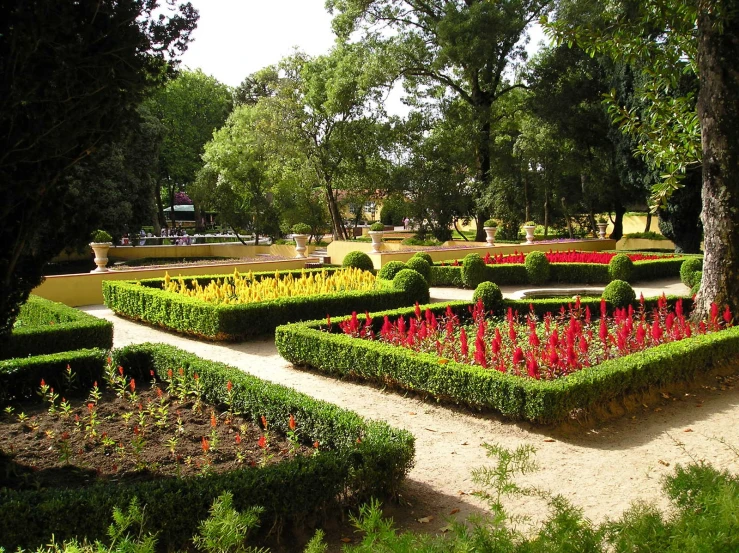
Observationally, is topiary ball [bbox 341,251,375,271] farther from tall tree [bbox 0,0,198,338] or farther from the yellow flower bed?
tall tree [bbox 0,0,198,338]

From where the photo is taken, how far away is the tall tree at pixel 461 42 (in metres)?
24.2

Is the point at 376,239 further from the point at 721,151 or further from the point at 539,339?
the point at 539,339

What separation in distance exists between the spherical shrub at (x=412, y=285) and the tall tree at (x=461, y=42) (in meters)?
14.7

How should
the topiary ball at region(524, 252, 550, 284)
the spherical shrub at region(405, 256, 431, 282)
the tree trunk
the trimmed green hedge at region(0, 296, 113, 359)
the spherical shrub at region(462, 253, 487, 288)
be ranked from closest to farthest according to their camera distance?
the trimmed green hedge at region(0, 296, 113, 359) → the tree trunk → the spherical shrub at region(405, 256, 431, 282) → the spherical shrub at region(462, 253, 487, 288) → the topiary ball at region(524, 252, 550, 284)

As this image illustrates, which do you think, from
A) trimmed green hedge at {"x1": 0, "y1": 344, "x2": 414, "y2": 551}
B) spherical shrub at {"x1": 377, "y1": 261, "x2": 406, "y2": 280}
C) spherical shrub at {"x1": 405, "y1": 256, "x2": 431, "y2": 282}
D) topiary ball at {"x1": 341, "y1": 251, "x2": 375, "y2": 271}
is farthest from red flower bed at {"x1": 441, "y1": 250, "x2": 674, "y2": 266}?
trimmed green hedge at {"x1": 0, "y1": 344, "x2": 414, "y2": 551}

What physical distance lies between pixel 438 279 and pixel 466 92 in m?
15.9

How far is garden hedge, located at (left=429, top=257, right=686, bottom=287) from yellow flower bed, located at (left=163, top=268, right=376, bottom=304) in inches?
148

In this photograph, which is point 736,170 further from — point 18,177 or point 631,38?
point 18,177

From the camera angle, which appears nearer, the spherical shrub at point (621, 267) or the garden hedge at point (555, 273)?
the spherical shrub at point (621, 267)

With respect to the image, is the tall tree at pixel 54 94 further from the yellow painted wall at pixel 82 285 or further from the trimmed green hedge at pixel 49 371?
the yellow painted wall at pixel 82 285

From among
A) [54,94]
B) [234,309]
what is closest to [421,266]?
[234,309]

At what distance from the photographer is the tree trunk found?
27.8 feet

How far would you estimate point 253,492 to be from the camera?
3613 millimetres

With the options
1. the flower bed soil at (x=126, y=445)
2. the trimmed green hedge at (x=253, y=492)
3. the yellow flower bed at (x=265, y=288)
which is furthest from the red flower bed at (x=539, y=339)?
the yellow flower bed at (x=265, y=288)
